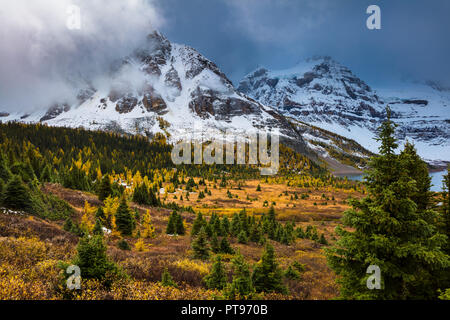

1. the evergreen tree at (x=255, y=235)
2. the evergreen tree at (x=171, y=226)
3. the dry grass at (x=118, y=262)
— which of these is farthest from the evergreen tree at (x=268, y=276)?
the evergreen tree at (x=171, y=226)

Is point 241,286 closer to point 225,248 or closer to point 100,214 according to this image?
point 225,248

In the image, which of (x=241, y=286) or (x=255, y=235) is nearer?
(x=241, y=286)

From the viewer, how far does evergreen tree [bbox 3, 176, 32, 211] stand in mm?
20141

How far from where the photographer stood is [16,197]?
2052cm

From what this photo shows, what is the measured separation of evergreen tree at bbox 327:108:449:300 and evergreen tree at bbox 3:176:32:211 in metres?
25.8

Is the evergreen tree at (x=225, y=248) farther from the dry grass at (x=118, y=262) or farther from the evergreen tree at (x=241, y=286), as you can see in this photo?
the evergreen tree at (x=241, y=286)

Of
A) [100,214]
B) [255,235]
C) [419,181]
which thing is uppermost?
[419,181]

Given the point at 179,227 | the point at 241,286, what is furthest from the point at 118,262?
the point at 179,227

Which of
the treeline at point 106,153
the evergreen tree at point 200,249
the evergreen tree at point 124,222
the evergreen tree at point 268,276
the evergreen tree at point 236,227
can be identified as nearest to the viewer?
the evergreen tree at point 268,276

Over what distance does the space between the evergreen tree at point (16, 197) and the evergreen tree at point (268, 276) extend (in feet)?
73.6

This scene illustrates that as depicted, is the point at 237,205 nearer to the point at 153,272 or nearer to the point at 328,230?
the point at 328,230

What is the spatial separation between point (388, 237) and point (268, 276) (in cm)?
574

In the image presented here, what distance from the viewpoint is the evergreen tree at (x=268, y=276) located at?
36.1 ft
